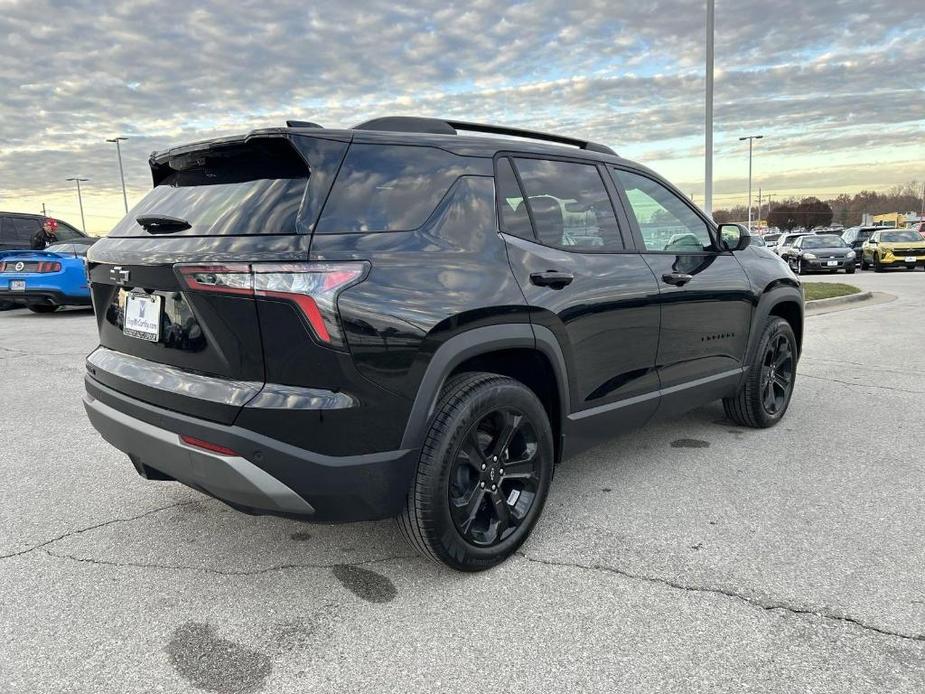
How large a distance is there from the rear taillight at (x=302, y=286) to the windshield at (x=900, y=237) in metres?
26.0

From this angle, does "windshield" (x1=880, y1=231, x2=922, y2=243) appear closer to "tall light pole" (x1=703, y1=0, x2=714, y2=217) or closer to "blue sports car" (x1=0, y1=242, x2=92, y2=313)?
"tall light pole" (x1=703, y1=0, x2=714, y2=217)

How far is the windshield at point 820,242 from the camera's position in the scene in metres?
22.7

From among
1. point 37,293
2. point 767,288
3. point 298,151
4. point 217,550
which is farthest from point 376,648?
point 37,293

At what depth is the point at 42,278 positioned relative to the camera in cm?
1135

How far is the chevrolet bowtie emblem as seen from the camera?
2.75 metres

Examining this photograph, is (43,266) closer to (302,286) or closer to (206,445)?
(206,445)

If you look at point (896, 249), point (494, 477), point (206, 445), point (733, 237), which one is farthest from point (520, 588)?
point (896, 249)

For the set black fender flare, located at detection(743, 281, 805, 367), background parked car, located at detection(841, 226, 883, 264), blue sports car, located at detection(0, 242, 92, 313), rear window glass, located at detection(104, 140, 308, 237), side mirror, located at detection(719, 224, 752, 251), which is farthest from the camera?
background parked car, located at detection(841, 226, 883, 264)

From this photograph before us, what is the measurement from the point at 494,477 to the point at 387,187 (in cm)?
125

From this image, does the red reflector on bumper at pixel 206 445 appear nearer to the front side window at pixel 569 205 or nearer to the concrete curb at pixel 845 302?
the front side window at pixel 569 205

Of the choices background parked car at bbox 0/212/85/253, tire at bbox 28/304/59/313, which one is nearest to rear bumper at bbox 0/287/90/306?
tire at bbox 28/304/59/313

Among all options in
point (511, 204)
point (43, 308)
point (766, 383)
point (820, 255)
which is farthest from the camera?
point (820, 255)

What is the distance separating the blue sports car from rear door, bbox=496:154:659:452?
10443 millimetres

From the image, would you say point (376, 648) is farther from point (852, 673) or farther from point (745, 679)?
point (852, 673)
